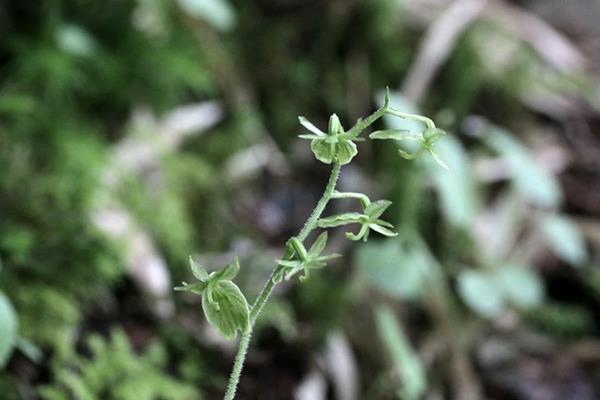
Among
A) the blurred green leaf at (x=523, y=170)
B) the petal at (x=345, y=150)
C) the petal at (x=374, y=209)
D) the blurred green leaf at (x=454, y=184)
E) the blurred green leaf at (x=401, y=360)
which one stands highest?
the blurred green leaf at (x=523, y=170)

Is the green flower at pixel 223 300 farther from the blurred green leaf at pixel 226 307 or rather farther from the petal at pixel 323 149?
the petal at pixel 323 149

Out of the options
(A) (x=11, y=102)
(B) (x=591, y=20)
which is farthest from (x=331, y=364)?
(B) (x=591, y=20)

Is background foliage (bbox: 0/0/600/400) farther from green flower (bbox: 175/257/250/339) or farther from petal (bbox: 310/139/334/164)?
petal (bbox: 310/139/334/164)

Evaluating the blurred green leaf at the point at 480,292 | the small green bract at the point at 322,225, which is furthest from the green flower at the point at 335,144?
the blurred green leaf at the point at 480,292

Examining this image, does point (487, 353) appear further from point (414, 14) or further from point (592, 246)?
point (414, 14)

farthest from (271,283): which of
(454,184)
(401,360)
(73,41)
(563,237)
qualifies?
(563,237)

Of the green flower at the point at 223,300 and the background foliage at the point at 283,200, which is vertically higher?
the background foliage at the point at 283,200

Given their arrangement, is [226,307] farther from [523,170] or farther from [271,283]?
[523,170]
